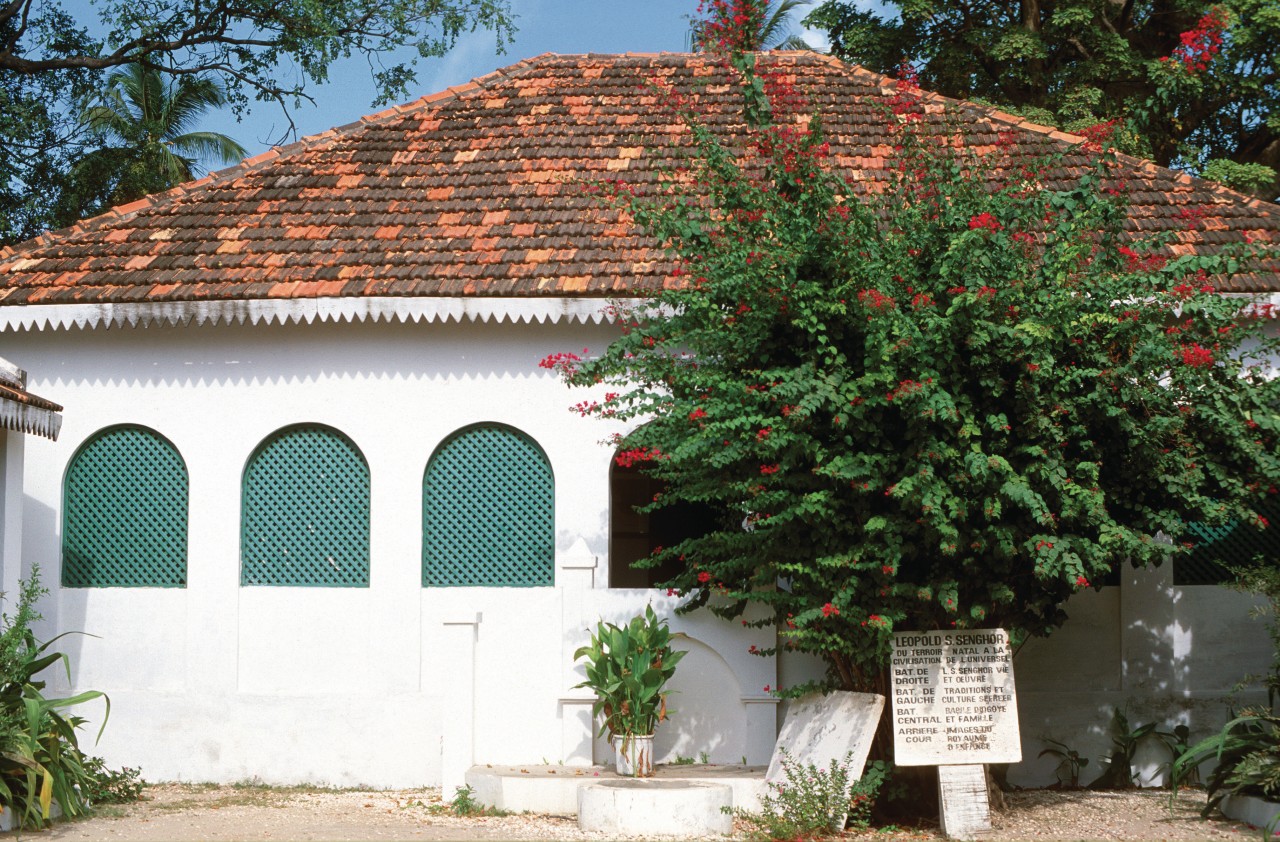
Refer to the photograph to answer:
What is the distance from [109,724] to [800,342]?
6.40 metres

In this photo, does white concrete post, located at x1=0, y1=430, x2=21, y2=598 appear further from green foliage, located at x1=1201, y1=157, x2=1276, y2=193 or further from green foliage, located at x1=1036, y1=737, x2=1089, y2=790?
green foliage, located at x1=1201, y1=157, x2=1276, y2=193

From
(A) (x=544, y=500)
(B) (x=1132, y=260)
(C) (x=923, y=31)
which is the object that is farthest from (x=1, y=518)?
(C) (x=923, y=31)

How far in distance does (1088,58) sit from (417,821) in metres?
12.8

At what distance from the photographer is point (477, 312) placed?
10641 mm

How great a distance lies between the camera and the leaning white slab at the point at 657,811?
8.41 meters

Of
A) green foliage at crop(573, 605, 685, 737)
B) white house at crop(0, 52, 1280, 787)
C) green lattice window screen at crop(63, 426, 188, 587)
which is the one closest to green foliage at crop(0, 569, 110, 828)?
white house at crop(0, 52, 1280, 787)

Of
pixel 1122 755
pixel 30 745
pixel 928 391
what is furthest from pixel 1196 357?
pixel 30 745

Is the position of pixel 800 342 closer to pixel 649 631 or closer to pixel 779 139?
pixel 779 139

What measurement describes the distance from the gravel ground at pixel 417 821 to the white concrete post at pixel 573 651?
1.06 meters

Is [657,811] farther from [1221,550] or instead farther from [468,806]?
[1221,550]

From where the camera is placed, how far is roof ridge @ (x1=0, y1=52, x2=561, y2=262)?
12016 millimetres

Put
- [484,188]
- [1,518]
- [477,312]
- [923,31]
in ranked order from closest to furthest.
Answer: [1,518] < [477,312] < [484,188] < [923,31]

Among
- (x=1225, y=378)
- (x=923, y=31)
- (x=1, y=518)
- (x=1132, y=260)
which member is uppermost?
(x=923, y=31)

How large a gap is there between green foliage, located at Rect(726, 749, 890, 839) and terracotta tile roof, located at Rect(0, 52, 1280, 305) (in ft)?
12.9
